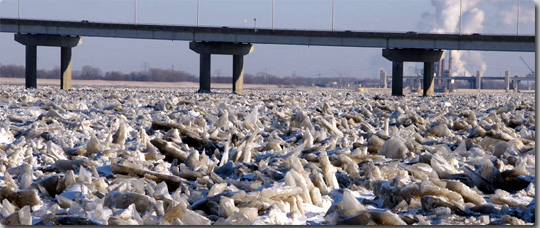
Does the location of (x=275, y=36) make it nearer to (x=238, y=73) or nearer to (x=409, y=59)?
(x=238, y=73)

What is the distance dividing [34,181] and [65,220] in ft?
5.04

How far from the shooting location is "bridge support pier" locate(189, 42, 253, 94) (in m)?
58.4

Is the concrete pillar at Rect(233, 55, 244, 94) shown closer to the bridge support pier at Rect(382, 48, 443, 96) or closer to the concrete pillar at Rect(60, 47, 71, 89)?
the bridge support pier at Rect(382, 48, 443, 96)

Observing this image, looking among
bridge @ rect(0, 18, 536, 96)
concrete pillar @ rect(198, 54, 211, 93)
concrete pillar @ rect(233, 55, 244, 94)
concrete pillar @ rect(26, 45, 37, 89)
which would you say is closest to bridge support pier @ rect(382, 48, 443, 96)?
bridge @ rect(0, 18, 536, 96)

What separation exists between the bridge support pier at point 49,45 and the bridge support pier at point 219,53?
37.7ft

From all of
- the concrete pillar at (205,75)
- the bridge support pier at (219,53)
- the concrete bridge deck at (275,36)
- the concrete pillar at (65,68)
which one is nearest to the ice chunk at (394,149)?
the bridge support pier at (219,53)

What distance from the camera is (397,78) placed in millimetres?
58312

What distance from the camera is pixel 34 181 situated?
16.4 feet

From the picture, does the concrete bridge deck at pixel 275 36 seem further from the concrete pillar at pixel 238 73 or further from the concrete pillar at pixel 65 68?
the concrete pillar at pixel 238 73

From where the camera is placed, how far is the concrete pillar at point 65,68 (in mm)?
59625

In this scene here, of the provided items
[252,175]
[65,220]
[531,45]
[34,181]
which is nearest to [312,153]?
[252,175]

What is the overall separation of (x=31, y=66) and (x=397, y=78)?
1299 inches

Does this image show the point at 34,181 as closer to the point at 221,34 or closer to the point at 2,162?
the point at 2,162

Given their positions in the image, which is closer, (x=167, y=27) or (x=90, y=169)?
(x=90, y=169)
